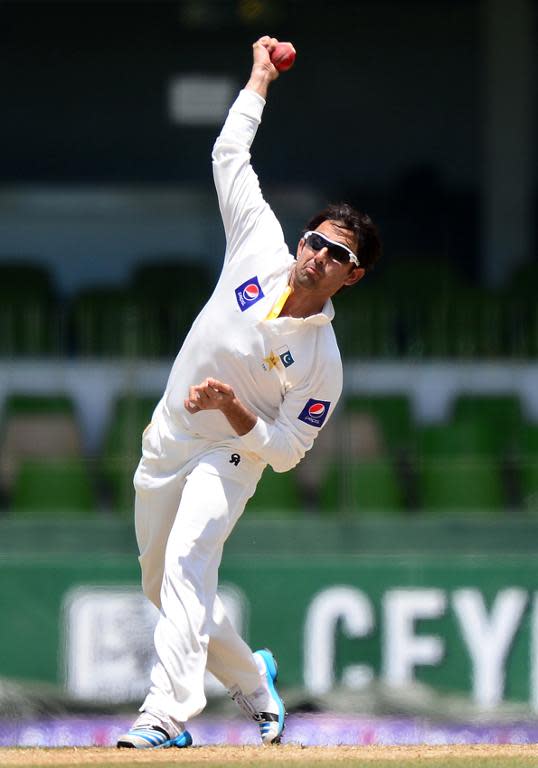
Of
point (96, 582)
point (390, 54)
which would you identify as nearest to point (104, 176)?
point (390, 54)

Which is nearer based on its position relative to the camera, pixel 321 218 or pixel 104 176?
pixel 321 218

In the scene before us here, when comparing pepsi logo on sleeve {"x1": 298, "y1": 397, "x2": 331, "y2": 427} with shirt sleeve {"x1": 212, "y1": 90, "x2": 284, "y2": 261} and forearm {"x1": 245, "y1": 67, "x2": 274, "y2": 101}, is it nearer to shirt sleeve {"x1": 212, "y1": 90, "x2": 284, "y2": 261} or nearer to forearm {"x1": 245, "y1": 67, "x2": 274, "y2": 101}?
shirt sleeve {"x1": 212, "y1": 90, "x2": 284, "y2": 261}

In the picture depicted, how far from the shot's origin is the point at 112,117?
13562 millimetres

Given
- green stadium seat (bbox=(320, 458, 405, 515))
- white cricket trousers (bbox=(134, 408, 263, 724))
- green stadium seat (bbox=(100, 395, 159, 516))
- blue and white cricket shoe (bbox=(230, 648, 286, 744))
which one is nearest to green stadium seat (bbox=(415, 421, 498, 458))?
green stadium seat (bbox=(320, 458, 405, 515))

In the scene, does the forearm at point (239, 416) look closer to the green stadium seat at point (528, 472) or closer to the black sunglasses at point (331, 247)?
the black sunglasses at point (331, 247)

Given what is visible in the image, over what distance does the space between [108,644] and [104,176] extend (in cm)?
739

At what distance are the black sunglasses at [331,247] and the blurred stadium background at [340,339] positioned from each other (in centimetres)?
226

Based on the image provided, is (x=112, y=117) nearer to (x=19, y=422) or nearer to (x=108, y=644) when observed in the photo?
(x=19, y=422)

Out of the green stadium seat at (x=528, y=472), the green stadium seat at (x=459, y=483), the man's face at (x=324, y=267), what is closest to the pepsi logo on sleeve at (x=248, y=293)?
the man's face at (x=324, y=267)

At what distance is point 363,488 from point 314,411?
4.40 m

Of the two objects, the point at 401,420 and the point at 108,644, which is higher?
the point at 401,420

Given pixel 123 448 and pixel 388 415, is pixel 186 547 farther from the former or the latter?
pixel 388 415

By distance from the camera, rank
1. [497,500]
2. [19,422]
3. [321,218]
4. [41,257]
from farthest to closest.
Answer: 1. [41,257]
2. [19,422]
3. [497,500]
4. [321,218]

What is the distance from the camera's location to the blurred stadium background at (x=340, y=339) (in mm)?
6691
